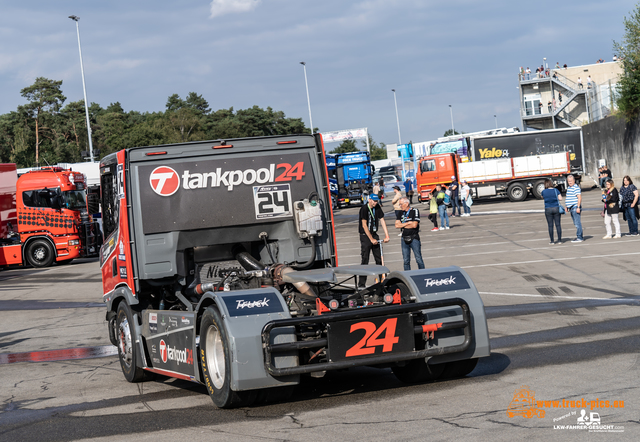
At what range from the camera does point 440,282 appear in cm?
700

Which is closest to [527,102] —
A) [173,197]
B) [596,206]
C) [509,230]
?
[596,206]

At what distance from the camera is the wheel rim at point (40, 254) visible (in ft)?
90.7

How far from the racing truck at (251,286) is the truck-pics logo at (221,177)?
0.01 metres

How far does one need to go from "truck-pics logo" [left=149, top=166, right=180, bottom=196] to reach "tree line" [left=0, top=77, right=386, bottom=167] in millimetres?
55679

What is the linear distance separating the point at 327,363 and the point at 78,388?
340cm

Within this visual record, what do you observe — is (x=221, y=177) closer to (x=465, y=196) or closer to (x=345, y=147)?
(x=465, y=196)

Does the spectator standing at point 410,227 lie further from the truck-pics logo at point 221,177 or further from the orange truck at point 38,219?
the orange truck at point 38,219

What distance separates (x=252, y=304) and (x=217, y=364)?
736 millimetres

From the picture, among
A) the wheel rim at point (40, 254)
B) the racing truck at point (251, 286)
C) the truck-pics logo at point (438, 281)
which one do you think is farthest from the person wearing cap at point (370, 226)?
the wheel rim at point (40, 254)

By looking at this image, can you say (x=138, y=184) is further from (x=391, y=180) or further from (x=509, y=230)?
(x=391, y=180)

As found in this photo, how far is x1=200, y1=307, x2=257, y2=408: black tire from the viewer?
630 centimetres

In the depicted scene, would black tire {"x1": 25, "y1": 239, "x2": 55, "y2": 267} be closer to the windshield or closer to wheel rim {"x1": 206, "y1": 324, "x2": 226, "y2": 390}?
the windshield

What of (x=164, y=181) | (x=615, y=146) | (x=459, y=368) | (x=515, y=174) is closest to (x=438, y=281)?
(x=459, y=368)

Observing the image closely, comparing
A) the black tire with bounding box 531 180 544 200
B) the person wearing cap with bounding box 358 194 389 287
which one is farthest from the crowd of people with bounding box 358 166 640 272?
the black tire with bounding box 531 180 544 200
